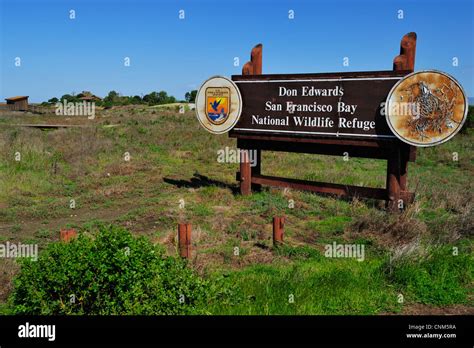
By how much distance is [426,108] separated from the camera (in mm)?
9234

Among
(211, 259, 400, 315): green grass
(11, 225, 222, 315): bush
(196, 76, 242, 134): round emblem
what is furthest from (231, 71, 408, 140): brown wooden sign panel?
(11, 225, 222, 315): bush

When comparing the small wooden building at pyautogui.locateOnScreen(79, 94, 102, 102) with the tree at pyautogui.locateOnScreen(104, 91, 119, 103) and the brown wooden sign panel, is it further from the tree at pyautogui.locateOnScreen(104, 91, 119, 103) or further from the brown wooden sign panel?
the brown wooden sign panel

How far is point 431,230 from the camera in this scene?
8.54 meters

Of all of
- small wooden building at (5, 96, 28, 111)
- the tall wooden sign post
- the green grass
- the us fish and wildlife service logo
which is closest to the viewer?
the green grass

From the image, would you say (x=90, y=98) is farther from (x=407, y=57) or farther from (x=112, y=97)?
(x=407, y=57)

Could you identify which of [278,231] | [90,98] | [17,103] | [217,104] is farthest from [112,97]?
[278,231]

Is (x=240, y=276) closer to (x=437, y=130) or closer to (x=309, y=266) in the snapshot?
(x=309, y=266)

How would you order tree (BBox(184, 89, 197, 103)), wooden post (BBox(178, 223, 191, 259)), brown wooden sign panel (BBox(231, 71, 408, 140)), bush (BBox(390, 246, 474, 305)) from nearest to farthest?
bush (BBox(390, 246, 474, 305)), wooden post (BBox(178, 223, 191, 259)), brown wooden sign panel (BBox(231, 71, 408, 140)), tree (BBox(184, 89, 197, 103))

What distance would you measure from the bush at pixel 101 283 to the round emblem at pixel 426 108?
630 centimetres

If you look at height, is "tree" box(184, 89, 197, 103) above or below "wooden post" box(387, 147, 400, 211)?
above

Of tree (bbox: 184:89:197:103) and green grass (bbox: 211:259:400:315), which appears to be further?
tree (bbox: 184:89:197:103)

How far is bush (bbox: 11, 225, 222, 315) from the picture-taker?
456 cm
